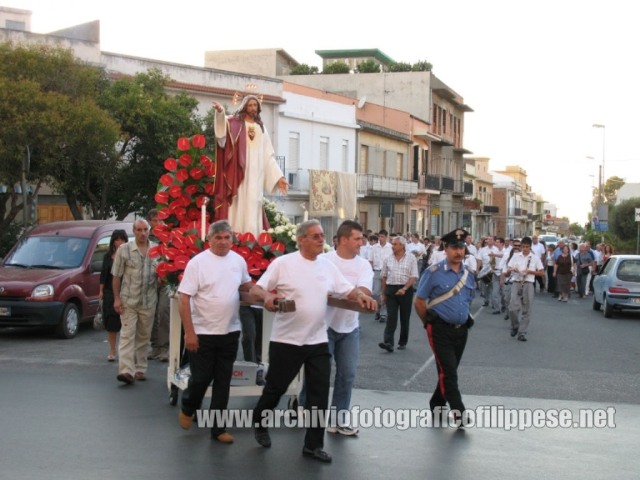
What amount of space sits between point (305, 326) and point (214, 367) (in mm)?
1092

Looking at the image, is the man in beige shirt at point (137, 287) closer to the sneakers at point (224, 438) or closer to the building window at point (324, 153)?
the sneakers at point (224, 438)

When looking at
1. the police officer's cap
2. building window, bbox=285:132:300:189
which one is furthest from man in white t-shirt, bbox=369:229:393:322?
building window, bbox=285:132:300:189

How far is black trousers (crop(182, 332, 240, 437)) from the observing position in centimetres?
753

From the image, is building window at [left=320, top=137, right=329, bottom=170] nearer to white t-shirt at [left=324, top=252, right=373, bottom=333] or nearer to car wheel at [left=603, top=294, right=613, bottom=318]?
car wheel at [left=603, top=294, right=613, bottom=318]

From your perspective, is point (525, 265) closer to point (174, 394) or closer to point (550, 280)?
point (174, 394)

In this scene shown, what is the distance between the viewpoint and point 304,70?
178ft

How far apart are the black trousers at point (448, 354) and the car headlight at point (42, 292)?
795cm

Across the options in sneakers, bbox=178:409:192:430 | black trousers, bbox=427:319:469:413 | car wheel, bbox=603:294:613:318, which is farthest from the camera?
car wheel, bbox=603:294:613:318

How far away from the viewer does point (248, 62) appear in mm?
50438

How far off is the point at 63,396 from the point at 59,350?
152 inches

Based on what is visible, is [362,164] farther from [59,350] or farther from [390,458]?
[390,458]

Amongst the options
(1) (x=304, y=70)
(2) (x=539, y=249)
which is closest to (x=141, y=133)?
(2) (x=539, y=249)

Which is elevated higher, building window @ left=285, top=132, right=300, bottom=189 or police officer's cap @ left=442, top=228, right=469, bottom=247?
building window @ left=285, top=132, right=300, bottom=189

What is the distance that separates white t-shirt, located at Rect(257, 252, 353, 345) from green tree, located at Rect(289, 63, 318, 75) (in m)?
48.3
